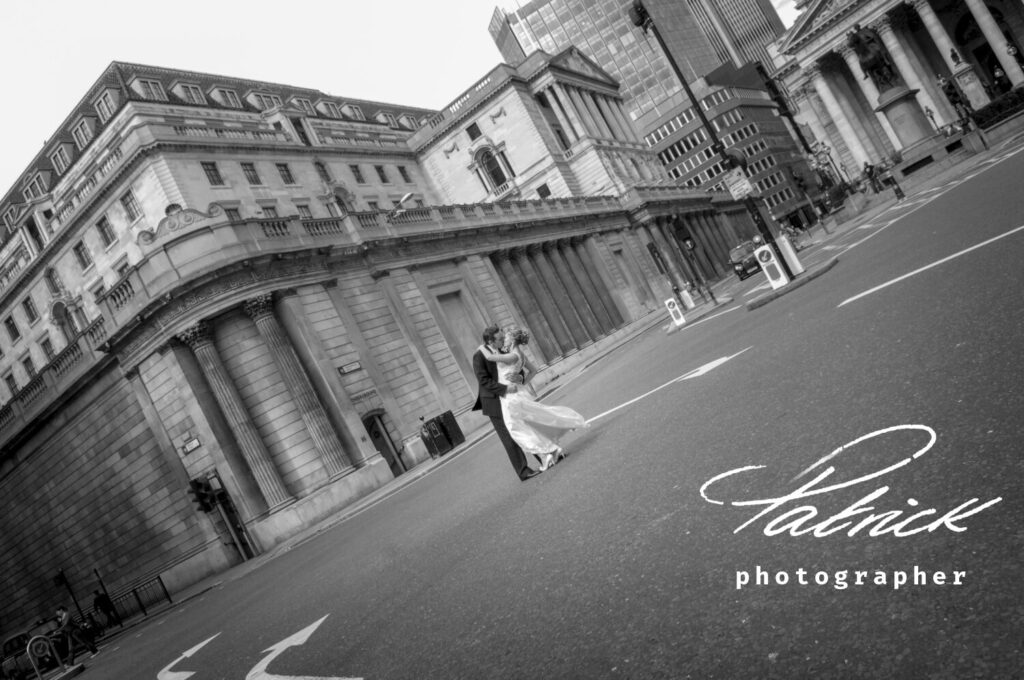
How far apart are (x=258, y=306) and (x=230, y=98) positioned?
31.0 m

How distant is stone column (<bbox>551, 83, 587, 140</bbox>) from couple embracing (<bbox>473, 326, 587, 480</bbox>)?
57.7 m

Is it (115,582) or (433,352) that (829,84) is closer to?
(433,352)

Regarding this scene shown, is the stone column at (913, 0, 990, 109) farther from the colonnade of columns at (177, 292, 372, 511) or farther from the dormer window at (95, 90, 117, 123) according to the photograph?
the dormer window at (95, 90, 117, 123)

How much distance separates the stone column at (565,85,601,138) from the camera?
66.5m

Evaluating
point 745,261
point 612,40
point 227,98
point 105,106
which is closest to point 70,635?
point 105,106

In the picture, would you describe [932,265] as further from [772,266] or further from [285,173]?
[285,173]

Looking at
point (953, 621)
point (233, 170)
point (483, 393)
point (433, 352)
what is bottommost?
point (953, 621)

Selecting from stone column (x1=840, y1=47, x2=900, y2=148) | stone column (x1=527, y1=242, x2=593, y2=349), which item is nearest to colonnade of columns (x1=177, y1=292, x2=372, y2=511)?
stone column (x1=527, y1=242, x2=593, y2=349)

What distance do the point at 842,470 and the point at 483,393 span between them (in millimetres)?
6041

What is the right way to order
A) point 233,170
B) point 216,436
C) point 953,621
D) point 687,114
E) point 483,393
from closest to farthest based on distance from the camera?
point 953,621, point 483,393, point 216,436, point 233,170, point 687,114

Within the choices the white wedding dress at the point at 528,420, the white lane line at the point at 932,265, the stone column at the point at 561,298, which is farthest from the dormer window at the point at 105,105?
the white lane line at the point at 932,265

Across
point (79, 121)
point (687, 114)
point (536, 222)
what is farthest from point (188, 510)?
point (687, 114)

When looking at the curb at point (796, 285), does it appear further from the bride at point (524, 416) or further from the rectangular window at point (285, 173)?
the rectangular window at point (285, 173)

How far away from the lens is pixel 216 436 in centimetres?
2514
